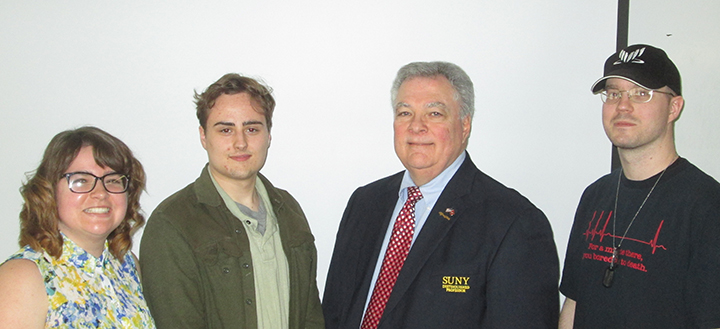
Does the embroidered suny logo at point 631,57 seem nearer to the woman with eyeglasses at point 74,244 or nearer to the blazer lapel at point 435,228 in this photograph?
the blazer lapel at point 435,228

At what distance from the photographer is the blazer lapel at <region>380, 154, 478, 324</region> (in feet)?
6.03

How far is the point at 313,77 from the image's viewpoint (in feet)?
8.38

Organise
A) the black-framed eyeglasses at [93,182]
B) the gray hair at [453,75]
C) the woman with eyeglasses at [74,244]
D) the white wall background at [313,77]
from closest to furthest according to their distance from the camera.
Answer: the woman with eyeglasses at [74,244] < the black-framed eyeglasses at [93,182] < the gray hair at [453,75] < the white wall background at [313,77]

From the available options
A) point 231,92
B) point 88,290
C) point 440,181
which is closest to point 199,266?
point 88,290

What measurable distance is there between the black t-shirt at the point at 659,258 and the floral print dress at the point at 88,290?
163 cm

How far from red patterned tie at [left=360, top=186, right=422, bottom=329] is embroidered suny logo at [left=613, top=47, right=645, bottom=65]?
0.94 metres

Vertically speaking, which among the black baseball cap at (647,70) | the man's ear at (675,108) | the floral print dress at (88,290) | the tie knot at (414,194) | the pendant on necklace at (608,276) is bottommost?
the floral print dress at (88,290)

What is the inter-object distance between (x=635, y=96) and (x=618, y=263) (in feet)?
2.02

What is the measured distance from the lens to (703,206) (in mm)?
1646

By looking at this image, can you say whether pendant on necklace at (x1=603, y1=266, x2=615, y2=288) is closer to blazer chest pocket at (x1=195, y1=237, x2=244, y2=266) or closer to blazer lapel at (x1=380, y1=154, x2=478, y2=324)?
blazer lapel at (x1=380, y1=154, x2=478, y2=324)

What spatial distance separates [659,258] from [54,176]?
2.00 m

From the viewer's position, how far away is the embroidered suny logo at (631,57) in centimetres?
187

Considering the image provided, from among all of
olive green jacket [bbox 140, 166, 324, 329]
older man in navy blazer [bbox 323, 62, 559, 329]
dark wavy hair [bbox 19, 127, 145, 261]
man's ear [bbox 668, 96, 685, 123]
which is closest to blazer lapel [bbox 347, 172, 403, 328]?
older man in navy blazer [bbox 323, 62, 559, 329]

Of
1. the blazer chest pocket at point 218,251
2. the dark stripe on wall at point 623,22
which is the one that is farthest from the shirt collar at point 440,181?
the dark stripe on wall at point 623,22
